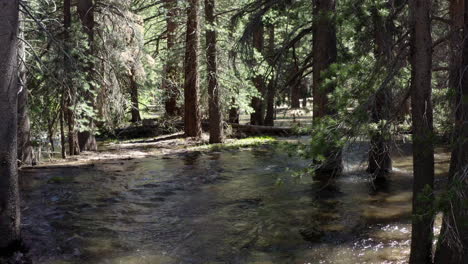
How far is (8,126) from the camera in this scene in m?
7.36

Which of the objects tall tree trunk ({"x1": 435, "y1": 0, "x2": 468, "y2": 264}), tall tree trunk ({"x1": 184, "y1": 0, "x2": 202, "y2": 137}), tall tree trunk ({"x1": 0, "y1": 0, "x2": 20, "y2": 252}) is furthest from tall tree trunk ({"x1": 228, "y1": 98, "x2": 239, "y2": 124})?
tall tree trunk ({"x1": 435, "y1": 0, "x2": 468, "y2": 264})

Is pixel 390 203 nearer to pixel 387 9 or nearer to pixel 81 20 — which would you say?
pixel 387 9

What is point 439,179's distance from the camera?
13.3 metres

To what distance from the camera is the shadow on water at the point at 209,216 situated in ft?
26.9

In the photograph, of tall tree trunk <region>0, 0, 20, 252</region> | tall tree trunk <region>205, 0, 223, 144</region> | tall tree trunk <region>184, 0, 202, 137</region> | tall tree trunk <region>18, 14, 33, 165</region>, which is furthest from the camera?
tall tree trunk <region>184, 0, 202, 137</region>

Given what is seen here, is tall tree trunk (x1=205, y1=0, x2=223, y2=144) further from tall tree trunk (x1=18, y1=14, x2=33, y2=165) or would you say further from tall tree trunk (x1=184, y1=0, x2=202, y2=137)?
tall tree trunk (x1=18, y1=14, x2=33, y2=165)

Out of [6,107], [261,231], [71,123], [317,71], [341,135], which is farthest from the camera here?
[71,123]

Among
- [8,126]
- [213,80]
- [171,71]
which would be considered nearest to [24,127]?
[8,126]

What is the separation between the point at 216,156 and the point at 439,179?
747 centimetres

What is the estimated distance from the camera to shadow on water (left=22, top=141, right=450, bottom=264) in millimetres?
8203

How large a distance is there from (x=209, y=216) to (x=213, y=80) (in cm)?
1040

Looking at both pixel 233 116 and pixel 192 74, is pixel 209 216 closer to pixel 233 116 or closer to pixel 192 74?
pixel 192 74

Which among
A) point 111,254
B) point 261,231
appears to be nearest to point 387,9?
point 261,231

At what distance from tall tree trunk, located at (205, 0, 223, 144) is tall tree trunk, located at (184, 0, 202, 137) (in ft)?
1.58
